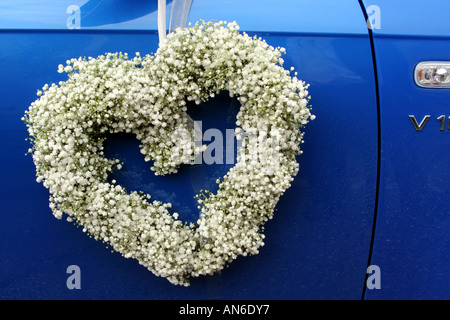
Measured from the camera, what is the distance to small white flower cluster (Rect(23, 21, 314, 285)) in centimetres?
191

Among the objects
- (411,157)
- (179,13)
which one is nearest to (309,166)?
(411,157)

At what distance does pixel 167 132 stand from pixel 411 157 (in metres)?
1.02

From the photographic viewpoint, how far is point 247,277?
2.10m

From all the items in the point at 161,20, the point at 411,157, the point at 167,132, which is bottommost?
the point at 411,157

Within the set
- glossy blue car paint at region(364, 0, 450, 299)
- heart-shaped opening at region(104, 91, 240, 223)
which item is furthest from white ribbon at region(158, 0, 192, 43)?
glossy blue car paint at region(364, 0, 450, 299)

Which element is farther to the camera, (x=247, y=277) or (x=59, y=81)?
(x=247, y=277)

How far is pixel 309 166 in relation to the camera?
2.02m

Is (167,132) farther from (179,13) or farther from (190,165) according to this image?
(179,13)

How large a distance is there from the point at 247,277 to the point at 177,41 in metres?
1.05

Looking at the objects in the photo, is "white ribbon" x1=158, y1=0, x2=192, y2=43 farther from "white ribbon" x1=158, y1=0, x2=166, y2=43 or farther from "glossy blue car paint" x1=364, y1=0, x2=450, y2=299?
"glossy blue car paint" x1=364, y1=0, x2=450, y2=299

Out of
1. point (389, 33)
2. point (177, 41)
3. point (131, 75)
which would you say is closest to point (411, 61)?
point (389, 33)

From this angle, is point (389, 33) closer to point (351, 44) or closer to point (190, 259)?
point (351, 44)

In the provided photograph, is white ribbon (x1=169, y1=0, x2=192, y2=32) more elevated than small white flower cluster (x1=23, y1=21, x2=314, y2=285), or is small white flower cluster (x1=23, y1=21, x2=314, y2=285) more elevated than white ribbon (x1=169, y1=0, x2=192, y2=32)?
white ribbon (x1=169, y1=0, x2=192, y2=32)

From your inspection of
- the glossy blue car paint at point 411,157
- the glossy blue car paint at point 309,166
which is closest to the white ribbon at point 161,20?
the glossy blue car paint at point 309,166
